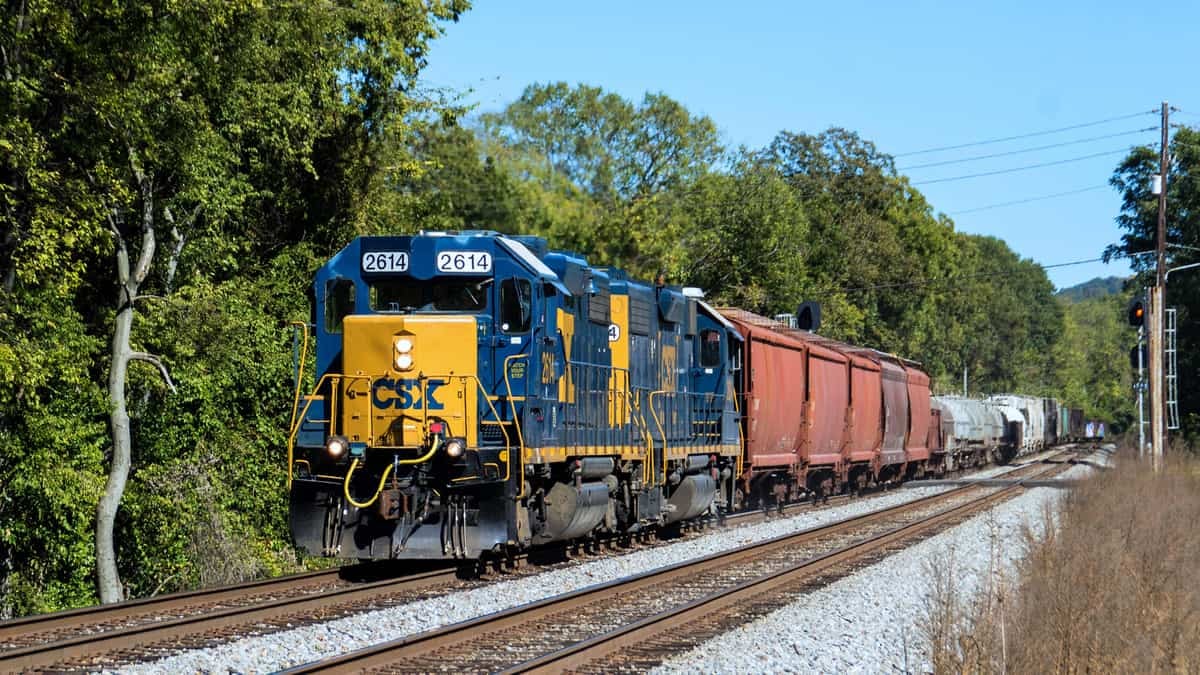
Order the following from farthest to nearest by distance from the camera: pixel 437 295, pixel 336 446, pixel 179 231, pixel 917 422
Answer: pixel 917 422 → pixel 179 231 → pixel 437 295 → pixel 336 446

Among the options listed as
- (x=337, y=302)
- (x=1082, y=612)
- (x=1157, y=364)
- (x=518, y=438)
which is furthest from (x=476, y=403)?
(x=1157, y=364)

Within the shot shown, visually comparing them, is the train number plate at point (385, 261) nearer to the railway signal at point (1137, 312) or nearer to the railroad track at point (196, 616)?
the railroad track at point (196, 616)

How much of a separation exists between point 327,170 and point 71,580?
34.1 feet

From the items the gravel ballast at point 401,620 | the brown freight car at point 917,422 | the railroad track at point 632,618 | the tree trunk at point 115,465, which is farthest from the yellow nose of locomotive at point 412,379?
the brown freight car at point 917,422

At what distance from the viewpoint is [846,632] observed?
1161cm

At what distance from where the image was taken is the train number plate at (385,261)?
14.7 metres

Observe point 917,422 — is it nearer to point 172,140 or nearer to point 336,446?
point 172,140

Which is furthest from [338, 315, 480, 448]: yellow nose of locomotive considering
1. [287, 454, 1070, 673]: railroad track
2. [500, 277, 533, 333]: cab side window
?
[287, 454, 1070, 673]: railroad track

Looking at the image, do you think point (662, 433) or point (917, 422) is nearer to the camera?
point (662, 433)

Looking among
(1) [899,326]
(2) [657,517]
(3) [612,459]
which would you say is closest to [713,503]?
(2) [657,517]

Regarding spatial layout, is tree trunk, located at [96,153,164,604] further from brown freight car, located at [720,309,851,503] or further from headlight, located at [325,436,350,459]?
brown freight car, located at [720,309,851,503]

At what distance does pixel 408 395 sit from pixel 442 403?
371mm

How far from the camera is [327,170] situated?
2784 cm

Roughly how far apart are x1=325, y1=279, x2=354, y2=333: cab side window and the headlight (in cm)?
149
